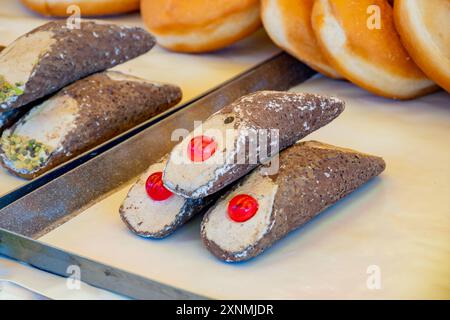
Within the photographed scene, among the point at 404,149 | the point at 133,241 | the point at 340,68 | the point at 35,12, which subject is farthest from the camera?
the point at 35,12

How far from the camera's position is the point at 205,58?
1819 mm

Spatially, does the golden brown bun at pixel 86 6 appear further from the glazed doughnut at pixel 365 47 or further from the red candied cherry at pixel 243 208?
the red candied cherry at pixel 243 208

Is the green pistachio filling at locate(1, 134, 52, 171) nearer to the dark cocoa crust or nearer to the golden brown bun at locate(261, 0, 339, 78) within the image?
the dark cocoa crust

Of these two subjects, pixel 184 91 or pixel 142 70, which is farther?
→ pixel 142 70

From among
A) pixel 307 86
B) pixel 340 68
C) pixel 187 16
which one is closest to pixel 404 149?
pixel 340 68

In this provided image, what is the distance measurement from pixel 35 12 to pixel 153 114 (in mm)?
827

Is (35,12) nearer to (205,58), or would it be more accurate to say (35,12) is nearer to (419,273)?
(205,58)

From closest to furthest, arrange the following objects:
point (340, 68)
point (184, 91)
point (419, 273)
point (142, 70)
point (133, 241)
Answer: point (419, 273) → point (133, 241) → point (340, 68) → point (184, 91) → point (142, 70)

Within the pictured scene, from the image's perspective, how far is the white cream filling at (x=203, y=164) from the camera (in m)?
1.02

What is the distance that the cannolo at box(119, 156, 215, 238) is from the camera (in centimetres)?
110

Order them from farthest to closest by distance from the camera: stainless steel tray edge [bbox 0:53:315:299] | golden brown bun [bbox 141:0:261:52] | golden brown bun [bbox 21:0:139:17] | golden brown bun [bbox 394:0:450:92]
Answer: golden brown bun [bbox 21:0:139:17] < golden brown bun [bbox 141:0:261:52] < golden brown bun [bbox 394:0:450:92] < stainless steel tray edge [bbox 0:53:315:299]

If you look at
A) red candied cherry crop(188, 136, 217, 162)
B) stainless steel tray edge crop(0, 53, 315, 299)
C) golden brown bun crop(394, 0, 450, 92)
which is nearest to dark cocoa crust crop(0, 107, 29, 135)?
stainless steel tray edge crop(0, 53, 315, 299)

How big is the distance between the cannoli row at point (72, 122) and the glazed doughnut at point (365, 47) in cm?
41

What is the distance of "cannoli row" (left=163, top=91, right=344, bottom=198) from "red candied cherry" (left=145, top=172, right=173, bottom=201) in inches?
2.4
